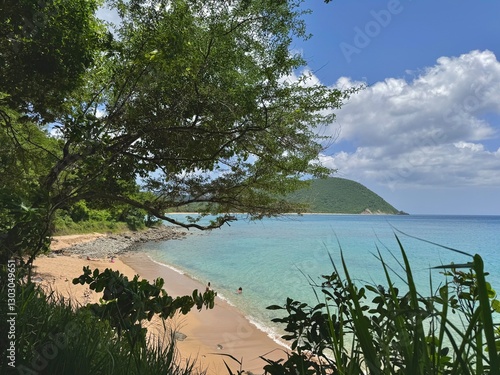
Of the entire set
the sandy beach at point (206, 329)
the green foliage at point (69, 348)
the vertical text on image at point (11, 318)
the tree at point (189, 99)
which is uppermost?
the tree at point (189, 99)

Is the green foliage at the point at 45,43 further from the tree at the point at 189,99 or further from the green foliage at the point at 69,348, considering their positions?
the green foliage at the point at 69,348

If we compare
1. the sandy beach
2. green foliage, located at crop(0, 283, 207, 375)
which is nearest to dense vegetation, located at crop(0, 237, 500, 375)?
green foliage, located at crop(0, 283, 207, 375)

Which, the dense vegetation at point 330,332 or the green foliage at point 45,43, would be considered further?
the green foliage at point 45,43

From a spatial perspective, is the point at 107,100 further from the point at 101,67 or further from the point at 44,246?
the point at 44,246

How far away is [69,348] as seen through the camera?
177 centimetres

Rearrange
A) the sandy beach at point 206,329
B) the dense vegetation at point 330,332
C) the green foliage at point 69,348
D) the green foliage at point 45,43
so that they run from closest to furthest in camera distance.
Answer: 1. the dense vegetation at point 330,332
2. the green foliage at point 69,348
3. the green foliage at point 45,43
4. the sandy beach at point 206,329

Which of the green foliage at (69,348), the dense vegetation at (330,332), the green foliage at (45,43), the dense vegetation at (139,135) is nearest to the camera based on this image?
the dense vegetation at (330,332)

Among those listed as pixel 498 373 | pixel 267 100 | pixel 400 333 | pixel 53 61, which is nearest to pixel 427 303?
pixel 400 333

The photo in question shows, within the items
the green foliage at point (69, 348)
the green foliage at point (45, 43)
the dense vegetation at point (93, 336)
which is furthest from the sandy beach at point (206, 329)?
the green foliage at point (45, 43)

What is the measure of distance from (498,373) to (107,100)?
18.7ft

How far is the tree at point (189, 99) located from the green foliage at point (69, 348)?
149cm

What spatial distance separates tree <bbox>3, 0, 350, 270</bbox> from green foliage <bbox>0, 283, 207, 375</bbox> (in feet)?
4.90

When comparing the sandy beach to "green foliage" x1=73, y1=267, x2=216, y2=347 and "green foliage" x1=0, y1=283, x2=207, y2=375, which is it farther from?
"green foliage" x1=0, y1=283, x2=207, y2=375

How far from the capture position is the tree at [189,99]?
4062 millimetres
